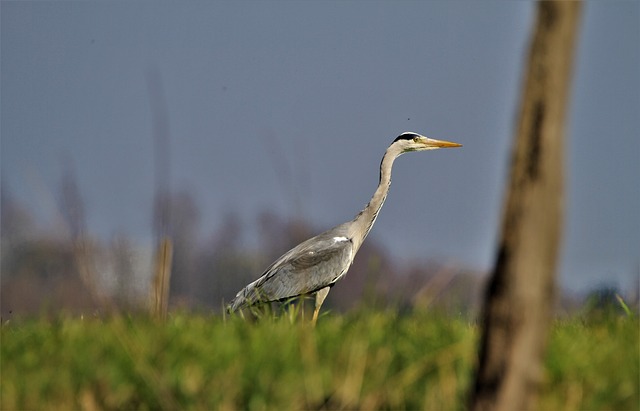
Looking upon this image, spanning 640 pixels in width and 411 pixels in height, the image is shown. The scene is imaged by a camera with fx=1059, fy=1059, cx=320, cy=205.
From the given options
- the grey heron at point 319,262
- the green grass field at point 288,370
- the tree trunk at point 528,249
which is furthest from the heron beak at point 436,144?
the tree trunk at point 528,249

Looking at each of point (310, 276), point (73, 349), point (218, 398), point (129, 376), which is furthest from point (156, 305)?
point (310, 276)

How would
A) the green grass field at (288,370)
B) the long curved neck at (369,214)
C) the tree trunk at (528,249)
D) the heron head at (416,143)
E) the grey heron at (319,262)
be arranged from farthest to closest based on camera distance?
the heron head at (416,143)
the long curved neck at (369,214)
the grey heron at (319,262)
the green grass field at (288,370)
the tree trunk at (528,249)

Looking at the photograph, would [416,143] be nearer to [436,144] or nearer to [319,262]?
[436,144]

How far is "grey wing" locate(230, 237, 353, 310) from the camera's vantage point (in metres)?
12.3

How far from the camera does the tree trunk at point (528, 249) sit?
4445 mm

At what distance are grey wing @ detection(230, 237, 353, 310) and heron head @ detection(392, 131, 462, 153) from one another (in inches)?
70.3

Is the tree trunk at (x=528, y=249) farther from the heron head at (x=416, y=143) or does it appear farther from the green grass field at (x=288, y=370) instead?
the heron head at (x=416, y=143)

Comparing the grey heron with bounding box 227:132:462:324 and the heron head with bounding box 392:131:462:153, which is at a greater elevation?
the heron head with bounding box 392:131:462:153

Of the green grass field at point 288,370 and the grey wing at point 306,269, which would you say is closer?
the green grass field at point 288,370

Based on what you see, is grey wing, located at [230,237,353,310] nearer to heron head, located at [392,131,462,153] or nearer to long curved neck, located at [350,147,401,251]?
long curved neck, located at [350,147,401,251]

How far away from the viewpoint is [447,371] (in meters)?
5.44

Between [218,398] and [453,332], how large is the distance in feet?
6.03

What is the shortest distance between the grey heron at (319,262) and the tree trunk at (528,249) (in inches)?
288

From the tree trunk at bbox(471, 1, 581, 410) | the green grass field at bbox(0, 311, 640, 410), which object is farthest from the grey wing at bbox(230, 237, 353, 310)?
the tree trunk at bbox(471, 1, 581, 410)
